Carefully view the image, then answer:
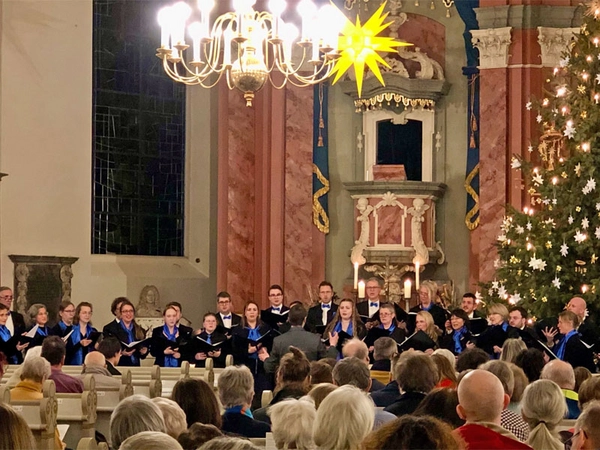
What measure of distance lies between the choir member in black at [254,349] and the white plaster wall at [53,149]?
479cm

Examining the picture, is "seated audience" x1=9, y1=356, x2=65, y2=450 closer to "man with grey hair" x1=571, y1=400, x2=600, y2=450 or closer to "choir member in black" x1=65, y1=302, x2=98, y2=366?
"man with grey hair" x1=571, y1=400, x2=600, y2=450

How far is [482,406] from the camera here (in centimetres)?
412

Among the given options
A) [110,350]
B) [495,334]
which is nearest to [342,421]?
[110,350]

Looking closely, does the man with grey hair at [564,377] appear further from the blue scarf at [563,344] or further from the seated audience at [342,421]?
the blue scarf at [563,344]

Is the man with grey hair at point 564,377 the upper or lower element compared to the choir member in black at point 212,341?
upper

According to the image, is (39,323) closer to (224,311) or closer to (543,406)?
(224,311)

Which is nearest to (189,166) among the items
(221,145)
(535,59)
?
(221,145)

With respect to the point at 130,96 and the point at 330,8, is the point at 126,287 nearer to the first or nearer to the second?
the point at 130,96

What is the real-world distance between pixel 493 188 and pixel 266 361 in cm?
642

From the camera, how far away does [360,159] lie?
16.5 meters

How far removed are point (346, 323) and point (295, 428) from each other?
21.4 feet

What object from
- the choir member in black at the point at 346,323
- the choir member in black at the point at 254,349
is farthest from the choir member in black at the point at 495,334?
the choir member in black at the point at 254,349

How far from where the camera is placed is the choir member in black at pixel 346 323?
11.0 m

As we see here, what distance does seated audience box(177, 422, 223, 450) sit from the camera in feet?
13.9
